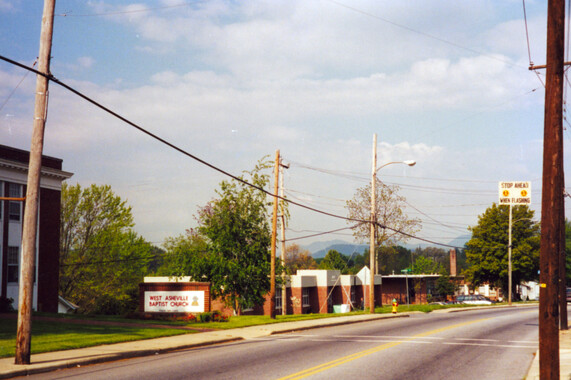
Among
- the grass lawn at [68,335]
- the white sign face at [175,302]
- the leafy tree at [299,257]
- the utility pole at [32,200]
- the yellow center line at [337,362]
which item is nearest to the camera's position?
the yellow center line at [337,362]

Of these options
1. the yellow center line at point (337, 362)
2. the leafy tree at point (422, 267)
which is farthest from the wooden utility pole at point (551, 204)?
the leafy tree at point (422, 267)

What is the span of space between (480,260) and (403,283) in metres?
10.5

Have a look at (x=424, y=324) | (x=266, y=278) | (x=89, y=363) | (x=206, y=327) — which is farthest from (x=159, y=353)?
(x=266, y=278)

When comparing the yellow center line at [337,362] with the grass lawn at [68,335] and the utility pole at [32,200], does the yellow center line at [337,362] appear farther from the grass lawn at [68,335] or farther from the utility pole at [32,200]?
the grass lawn at [68,335]

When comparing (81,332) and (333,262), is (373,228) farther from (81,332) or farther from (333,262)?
(333,262)

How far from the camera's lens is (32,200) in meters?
15.2

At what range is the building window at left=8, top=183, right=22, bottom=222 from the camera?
128ft

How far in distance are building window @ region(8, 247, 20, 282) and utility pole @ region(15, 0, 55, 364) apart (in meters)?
26.4

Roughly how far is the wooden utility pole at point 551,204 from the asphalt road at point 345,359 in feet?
7.58

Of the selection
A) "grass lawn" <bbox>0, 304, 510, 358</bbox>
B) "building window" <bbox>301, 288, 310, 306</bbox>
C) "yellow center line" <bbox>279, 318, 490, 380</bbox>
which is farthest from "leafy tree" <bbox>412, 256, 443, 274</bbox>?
"yellow center line" <bbox>279, 318, 490, 380</bbox>

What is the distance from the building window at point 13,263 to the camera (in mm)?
39188

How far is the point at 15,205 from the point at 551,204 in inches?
1440

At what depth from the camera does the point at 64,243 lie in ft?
199

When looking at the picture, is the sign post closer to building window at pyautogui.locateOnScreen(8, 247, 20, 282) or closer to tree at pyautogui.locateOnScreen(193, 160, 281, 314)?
tree at pyautogui.locateOnScreen(193, 160, 281, 314)
